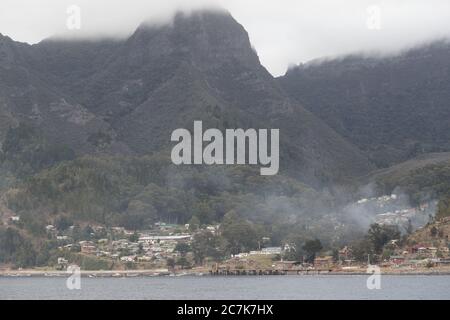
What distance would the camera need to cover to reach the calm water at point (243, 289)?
134 metres

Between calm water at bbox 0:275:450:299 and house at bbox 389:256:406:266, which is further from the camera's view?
house at bbox 389:256:406:266

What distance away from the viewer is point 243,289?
150500 millimetres

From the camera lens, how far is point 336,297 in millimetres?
128500

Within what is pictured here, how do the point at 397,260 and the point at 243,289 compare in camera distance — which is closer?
the point at 243,289

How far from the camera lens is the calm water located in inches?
5266

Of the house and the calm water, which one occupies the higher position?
the house

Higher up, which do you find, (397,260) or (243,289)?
(397,260)

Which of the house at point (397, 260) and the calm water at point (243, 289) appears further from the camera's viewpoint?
the house at point (397, 260)

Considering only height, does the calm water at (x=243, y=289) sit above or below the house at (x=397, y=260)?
below
